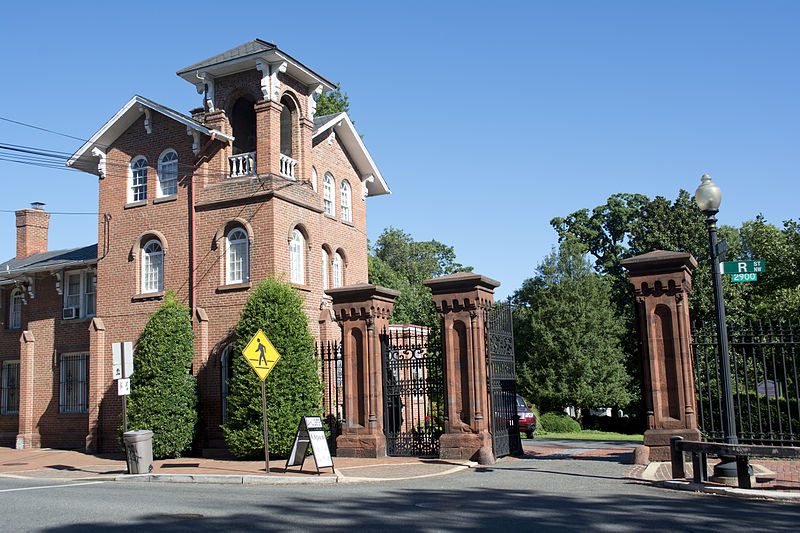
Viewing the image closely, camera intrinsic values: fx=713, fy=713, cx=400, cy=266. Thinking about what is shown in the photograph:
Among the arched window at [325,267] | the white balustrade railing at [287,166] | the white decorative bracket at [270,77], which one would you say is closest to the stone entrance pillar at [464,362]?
the white balustrade railing at [287,166]

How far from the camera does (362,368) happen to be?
1714 centimetres

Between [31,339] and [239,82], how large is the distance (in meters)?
12.7

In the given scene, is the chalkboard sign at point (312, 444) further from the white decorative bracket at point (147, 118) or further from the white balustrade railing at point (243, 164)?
the white decorative bracket at point (147, 118)

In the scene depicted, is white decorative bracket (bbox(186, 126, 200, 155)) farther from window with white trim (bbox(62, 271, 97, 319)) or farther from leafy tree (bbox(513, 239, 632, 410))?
leafy tree (bbox(513, 239, 632, 410))

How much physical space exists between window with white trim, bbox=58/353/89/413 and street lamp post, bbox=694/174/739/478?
20.6 meters

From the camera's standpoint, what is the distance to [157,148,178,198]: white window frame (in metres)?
22.0

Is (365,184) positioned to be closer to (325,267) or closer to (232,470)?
(325,267)

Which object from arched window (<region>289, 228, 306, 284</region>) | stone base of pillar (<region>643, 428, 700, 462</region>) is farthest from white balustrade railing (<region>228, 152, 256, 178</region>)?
stone base of pillar (<region>643, 428, 700, 462</region>)

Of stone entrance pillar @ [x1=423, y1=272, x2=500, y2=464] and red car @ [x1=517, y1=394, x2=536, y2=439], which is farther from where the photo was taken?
red car @ [x1=517, y1=394, x2=536, y2=439]

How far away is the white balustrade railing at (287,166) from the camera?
21.0 metres

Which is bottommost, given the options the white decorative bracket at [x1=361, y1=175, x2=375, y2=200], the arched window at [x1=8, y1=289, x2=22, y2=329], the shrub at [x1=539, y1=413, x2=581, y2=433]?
the shrub at [x1=539, y1=413, x2=581, y2=433]

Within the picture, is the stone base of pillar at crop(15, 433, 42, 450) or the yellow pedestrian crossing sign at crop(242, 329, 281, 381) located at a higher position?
the yellow pedestrian crossing sign at crop(242, 329, 281, 381)

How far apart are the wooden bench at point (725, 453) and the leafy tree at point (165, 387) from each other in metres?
12.9

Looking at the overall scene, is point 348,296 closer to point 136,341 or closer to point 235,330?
point 235,330
